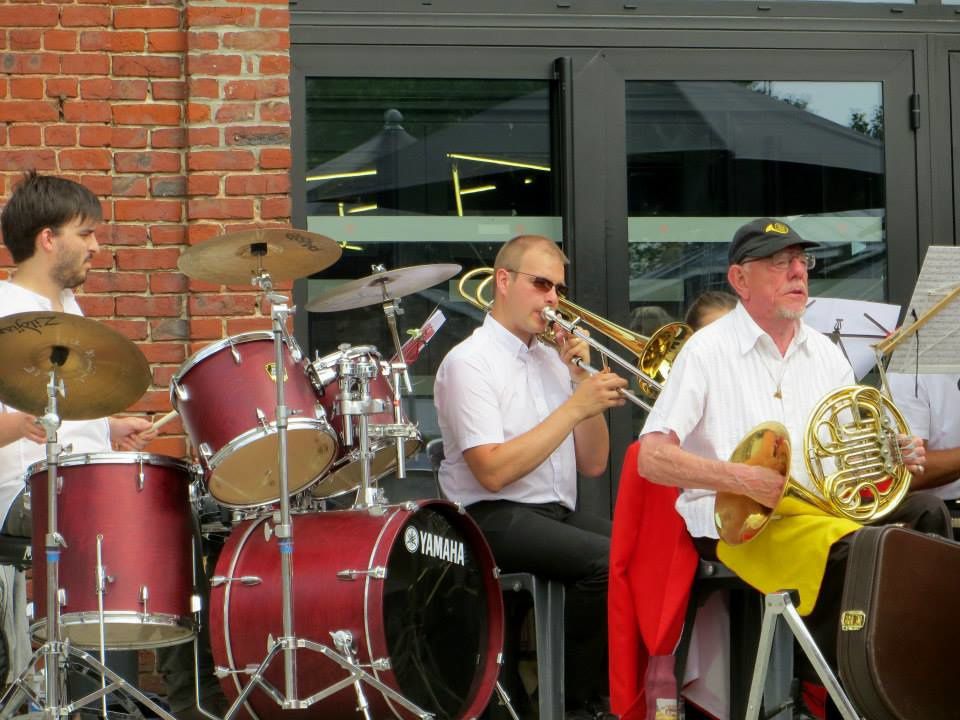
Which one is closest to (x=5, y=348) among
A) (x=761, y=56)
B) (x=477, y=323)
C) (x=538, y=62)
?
(x=477, y=323)

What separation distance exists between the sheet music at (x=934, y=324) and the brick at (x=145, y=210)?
270 centimetres

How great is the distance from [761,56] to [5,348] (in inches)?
134

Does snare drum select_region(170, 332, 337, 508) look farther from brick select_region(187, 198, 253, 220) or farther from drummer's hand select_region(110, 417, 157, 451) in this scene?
brick select_region(187, 198, 253, 220)

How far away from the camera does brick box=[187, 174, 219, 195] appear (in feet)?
19.0

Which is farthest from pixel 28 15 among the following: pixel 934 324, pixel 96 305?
pixel 934 324

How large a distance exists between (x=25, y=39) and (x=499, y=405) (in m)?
2.30

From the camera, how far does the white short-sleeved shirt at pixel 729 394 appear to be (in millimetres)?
4574

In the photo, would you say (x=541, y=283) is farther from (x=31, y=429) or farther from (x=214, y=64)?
(x=31, y=429)

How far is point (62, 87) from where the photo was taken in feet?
19.1

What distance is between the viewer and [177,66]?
588cm

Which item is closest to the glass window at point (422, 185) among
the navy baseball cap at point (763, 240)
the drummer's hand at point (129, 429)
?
the drummer's hand at point (129, 429)

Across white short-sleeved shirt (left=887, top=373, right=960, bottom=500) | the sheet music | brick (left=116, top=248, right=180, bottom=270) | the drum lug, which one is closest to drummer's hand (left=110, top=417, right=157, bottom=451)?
brick (left=116, top=248, right=180, bottom=270)

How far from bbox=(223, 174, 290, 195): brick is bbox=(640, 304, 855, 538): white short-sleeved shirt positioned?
73.9 inches

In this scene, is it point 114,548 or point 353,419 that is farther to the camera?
point 353,419
